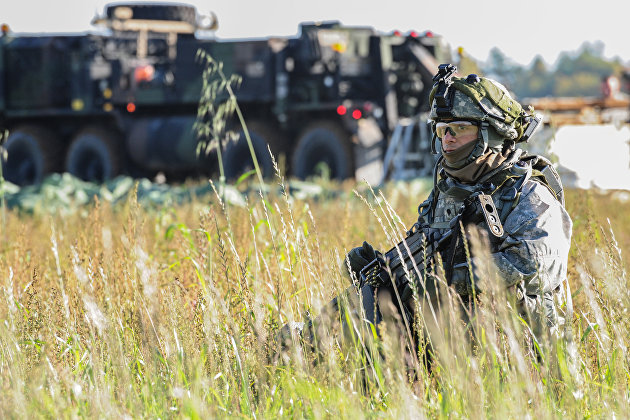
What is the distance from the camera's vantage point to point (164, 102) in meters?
15.7

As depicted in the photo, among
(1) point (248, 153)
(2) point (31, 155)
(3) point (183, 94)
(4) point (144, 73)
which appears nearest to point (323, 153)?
(1) point (248, 153)

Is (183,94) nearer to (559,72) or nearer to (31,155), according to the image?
(31,155)

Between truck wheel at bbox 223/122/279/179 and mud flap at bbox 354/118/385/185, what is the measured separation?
1428 millimetres

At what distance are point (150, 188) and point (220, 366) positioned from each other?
30.6 ft

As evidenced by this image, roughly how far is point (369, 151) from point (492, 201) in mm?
11091

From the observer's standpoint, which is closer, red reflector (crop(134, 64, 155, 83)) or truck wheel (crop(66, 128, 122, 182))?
red reflector (crop(134, 64, 155, 83))

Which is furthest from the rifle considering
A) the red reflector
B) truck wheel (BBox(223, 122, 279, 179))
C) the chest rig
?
the red reflector

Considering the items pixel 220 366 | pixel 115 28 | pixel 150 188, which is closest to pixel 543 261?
pixel 220 366

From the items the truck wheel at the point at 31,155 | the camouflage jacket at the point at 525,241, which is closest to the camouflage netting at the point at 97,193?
the truck wheel at the point at 31,155

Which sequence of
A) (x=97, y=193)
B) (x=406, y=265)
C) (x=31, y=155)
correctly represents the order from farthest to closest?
1. (x=31, y=155)
2. (x=97, y=193)
3. (x=406, y=265)

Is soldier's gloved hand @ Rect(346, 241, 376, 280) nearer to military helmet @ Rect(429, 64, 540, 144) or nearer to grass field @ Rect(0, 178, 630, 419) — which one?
grass field @ Rect(0, 178, 630, 419)

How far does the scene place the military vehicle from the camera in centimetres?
1461

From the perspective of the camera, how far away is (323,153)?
1475 centimetres

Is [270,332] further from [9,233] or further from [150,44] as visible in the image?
[150,44]
